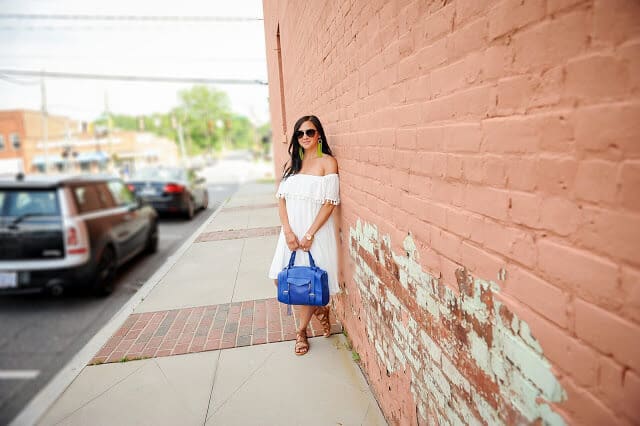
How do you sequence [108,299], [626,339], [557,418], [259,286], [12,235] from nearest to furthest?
[626,339]
[557,418]
[12,235]
[259,286]
[108,299]

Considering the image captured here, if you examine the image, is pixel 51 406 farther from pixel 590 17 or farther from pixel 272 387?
pixel 590 17

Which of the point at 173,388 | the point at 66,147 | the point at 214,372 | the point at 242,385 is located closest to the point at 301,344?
the point at 242,385

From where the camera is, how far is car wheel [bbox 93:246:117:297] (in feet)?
17.9

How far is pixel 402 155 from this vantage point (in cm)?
196

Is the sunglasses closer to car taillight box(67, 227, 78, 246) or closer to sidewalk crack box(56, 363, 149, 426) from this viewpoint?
sidewalk crack box(56, 363, 149, 426)

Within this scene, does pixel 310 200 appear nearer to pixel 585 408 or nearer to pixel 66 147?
pixel 585 408

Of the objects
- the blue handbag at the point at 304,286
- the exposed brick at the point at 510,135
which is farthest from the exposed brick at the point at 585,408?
the blue handbag at the point at 304,286

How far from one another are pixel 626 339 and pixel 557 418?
1.14 ft

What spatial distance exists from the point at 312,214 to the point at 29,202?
386 cm

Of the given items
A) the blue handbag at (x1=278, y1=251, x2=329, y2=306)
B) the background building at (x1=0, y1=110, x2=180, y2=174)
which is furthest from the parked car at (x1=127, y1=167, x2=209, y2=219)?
the background building at (x1=0, y1=110, x2=180, y2=174)

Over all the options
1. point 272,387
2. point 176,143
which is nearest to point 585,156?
point 272,387

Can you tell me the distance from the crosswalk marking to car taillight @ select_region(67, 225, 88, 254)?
1682 mm

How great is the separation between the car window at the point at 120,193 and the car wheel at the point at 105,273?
1027 millimetres

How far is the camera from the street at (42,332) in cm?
347
